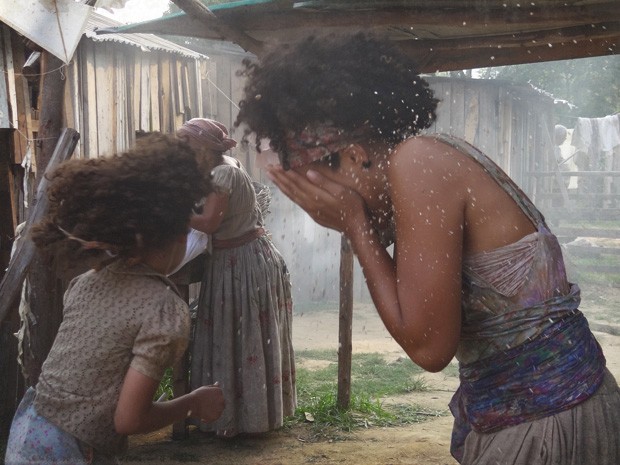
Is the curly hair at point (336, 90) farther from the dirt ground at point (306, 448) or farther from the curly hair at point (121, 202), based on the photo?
the dirt ground at point (306, 448)

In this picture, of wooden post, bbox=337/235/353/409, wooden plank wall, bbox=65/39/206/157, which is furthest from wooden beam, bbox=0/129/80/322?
wooden post, bbox=337/235/353/409

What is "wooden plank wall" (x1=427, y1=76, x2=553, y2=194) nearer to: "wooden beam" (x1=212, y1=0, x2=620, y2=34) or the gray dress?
the gray dress

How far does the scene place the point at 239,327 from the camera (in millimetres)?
5164

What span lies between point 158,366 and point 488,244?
3.47ft

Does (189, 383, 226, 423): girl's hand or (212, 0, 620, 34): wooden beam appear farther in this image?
(212, 0, 620, 34): wooden beam

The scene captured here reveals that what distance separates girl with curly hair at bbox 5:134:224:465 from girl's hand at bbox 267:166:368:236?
20.3 inches

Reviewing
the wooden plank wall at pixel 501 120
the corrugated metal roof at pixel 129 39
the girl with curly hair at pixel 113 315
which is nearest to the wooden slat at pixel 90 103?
the corrugated metal roof at pixel 129 39

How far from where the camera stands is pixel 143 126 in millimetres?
7730

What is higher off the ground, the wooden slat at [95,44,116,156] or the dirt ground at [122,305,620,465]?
the wooden slat at [95,44,116,156]

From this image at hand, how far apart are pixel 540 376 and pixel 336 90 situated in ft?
3.03

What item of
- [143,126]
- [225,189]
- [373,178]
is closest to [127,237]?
[373,178]

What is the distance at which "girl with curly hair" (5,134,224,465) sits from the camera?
7.38 ft

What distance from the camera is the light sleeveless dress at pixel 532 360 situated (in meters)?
1.83

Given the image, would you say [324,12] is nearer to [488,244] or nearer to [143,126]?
[488,244]
